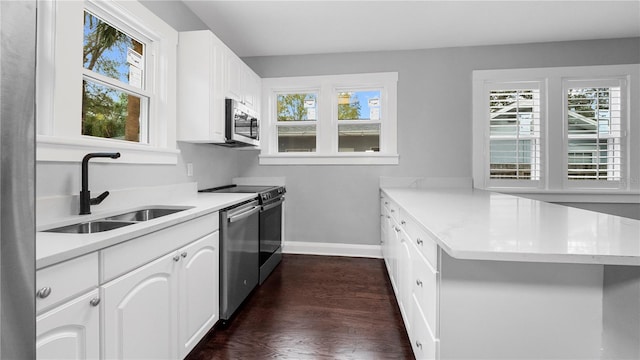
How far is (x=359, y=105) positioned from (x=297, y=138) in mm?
906

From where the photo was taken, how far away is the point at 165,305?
1416 millimetres

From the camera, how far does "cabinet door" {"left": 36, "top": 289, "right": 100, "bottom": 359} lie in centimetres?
85

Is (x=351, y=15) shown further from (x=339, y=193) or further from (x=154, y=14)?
(x=339, y=193)

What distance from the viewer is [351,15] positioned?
2.85 metres

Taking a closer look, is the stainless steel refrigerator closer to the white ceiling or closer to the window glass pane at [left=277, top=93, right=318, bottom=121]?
the white ceiling

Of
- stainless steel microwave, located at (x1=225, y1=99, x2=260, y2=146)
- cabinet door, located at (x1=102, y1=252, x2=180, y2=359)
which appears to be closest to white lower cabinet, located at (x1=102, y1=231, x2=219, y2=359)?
cabinet door, located at (x1=102, y1=252, x2=180, y2=359)

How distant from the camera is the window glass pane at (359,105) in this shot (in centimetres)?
374

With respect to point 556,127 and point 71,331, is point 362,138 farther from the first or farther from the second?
point 71,331

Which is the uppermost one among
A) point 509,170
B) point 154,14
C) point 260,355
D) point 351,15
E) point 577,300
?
point 351,15

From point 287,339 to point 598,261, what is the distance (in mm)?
1658

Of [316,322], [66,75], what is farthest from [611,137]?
[66,75]

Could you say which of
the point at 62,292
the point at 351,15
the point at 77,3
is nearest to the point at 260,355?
the point at 62,292

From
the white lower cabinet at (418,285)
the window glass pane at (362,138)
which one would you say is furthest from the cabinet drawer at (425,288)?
the window glass pane at (362,138)

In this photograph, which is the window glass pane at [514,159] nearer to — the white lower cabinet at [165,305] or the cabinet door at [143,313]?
the white lower cabinet at [165,305]
